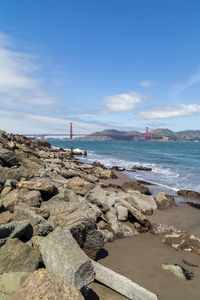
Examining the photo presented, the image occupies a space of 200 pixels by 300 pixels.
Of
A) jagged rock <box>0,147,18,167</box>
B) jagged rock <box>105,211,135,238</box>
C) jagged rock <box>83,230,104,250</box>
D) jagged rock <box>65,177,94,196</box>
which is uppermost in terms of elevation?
jagged rock <box>0,147,18,167</box>

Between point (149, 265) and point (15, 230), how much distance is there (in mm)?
2789

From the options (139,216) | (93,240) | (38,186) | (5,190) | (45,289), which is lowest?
(139,216)

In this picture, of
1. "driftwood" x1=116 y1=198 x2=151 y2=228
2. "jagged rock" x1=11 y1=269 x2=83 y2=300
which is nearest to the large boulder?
"driftwood" x1=116 y1=198 x2=151 y2=228

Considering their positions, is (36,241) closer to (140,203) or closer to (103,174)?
(140,203)

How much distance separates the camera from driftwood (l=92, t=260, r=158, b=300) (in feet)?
10.9

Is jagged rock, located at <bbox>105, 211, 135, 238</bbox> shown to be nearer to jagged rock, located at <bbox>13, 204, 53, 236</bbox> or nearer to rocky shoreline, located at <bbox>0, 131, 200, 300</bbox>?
rocky shoreline, located at <bbox>0, 131, 200, 300</bbox>

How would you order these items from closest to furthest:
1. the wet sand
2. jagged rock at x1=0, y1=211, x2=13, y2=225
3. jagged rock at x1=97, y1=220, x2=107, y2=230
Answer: the wet sand
jagged rock at x1=0, y1=211, x2=13, y2=225
jagged rock at x1=97, y1=220, x2=107, y2=230

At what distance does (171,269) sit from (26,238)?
2832 millimetres

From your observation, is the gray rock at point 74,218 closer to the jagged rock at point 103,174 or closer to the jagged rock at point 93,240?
the jagged rock at point 93,240

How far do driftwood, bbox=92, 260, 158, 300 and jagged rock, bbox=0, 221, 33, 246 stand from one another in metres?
1.25

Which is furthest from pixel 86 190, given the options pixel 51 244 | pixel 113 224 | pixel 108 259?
pixel 51 244

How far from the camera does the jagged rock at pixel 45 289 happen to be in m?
2.13

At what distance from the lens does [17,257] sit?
3.13 m

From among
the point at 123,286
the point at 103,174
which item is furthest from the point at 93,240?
the point at 103,174
